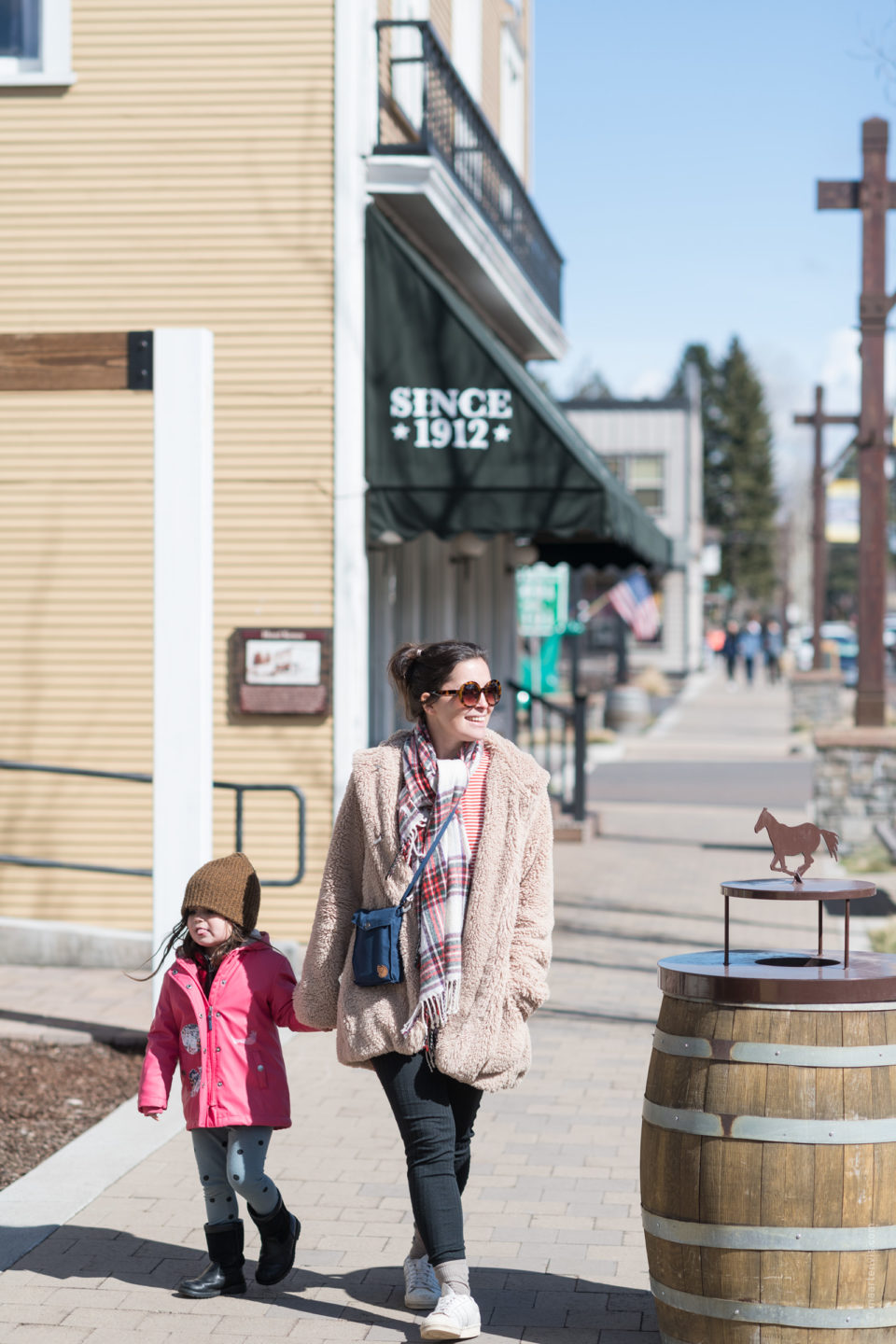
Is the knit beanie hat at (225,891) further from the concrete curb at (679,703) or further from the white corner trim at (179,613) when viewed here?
the concrete curb at (679,703)

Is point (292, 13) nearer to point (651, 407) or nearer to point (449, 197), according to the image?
point (449, 197)

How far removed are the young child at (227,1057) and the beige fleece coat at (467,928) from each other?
0.79 ft

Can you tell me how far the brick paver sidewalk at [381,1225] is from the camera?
4508mm

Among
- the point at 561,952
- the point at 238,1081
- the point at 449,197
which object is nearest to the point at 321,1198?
the point at 238,1081

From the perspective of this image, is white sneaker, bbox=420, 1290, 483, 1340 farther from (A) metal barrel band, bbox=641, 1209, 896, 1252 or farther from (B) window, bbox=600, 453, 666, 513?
(B) window, bbox=600, 453, 666, 513

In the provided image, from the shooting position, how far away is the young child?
455cm

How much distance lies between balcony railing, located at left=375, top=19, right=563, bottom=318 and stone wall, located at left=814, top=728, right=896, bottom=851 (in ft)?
15.5

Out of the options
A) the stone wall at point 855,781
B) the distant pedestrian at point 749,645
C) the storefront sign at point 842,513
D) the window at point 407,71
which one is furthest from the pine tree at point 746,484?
the window at point 407,71

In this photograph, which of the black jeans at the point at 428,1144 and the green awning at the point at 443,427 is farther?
the green awning at the point at 443,427

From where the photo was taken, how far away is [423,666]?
4426 mm

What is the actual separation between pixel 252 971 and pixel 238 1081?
0.96 feet

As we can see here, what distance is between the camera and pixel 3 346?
24.4 ft

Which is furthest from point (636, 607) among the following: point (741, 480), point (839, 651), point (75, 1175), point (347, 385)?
point (741, 480)

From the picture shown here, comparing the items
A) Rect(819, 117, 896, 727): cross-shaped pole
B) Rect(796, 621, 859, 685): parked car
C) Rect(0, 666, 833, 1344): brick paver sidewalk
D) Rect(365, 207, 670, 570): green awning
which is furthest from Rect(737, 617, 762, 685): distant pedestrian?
Rect(0, 666, 833, 1344): brick paver sidewalk
